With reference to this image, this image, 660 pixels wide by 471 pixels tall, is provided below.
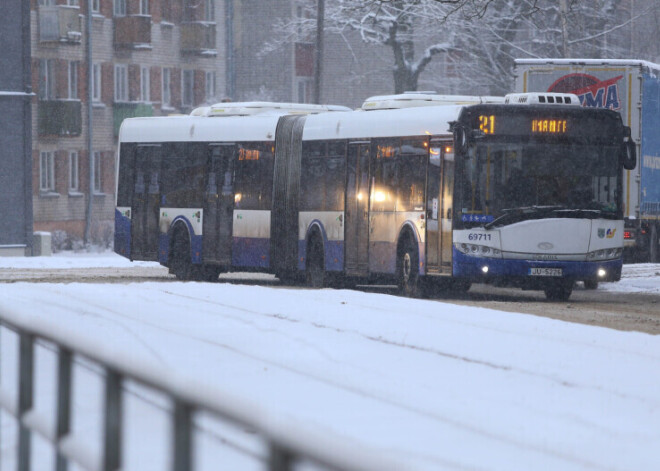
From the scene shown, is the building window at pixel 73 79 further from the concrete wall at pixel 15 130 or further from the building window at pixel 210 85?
the concrete wall at pixel 15 130

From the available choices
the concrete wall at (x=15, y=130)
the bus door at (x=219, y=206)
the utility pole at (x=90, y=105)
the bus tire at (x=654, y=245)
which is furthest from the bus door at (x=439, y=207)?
the utility pole at (x=90, y=105)

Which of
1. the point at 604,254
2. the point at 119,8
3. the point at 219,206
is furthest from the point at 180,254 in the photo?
the point at 119,8

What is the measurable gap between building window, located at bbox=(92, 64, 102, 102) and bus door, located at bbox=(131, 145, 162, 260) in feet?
103

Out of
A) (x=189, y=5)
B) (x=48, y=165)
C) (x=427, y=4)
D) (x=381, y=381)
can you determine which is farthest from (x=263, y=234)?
(x=189, y=5)

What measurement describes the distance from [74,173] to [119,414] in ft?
181

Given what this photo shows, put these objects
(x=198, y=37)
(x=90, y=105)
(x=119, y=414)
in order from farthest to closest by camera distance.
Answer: (x=198, y=37) < (x=90, y=105) < (x=119, y=414)

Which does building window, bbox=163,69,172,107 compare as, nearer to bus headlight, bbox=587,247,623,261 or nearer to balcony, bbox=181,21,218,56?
balcony, bbox=181,21,218,56

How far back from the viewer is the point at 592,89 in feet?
92.1

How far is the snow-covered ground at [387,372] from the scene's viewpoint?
230 inches

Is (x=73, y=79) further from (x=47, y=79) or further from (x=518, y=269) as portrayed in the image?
(x=518, y=269)

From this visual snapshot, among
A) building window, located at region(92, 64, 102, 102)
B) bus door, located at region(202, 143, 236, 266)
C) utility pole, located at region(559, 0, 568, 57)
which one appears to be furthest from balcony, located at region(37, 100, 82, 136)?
bus door, located at region(202, 143, 236, 266)

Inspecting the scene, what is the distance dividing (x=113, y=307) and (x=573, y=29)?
36.6 metres

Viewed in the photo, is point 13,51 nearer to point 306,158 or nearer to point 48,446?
point 306,158

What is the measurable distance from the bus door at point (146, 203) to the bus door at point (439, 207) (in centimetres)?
785
